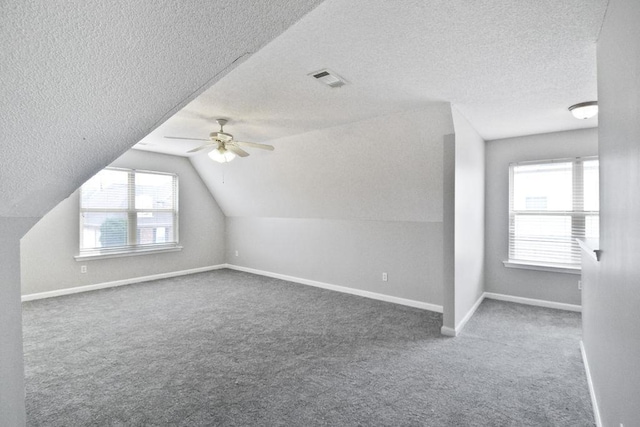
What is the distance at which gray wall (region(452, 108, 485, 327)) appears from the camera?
3393mm

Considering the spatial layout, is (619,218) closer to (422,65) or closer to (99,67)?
(422,65)

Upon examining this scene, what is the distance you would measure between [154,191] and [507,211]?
582 centimetres

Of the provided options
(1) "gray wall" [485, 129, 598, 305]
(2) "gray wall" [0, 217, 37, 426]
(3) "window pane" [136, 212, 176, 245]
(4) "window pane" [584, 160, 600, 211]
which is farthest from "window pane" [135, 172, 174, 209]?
(4) "window pane" [584, 160, 600, 211]

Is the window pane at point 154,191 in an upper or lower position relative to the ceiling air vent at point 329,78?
lower

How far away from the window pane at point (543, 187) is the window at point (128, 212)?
5.76 meters

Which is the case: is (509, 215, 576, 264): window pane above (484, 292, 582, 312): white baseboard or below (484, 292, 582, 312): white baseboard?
above

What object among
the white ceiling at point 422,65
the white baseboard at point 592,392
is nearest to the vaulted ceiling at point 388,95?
the white ceiling at point 422,65

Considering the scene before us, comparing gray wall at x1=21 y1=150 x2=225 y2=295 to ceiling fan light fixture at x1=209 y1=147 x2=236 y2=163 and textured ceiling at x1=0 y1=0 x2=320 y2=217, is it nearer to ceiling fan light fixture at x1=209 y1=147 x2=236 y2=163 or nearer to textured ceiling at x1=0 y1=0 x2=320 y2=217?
ceiling fan light fixture at x1=209 y1=147 x2=236 y2=163

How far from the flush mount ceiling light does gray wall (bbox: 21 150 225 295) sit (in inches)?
236

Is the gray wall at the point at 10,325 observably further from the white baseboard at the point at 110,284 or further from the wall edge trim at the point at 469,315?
the white baseboard at the point at 110,284

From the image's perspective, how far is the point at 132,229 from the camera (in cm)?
563

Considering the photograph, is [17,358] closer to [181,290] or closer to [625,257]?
[625,257]

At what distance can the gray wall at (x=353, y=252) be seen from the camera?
14.5 ft

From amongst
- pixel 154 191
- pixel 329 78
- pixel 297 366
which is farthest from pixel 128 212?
pixel 329 78
